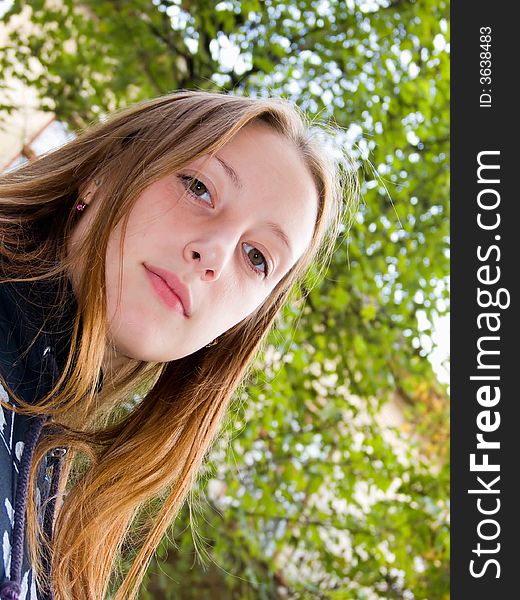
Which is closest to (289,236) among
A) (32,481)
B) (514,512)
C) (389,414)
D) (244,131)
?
(244,131)

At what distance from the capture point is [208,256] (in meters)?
→ 1.23

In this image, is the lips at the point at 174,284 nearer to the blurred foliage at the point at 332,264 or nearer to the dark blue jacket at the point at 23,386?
the dark blue jacket at the point at 23,386

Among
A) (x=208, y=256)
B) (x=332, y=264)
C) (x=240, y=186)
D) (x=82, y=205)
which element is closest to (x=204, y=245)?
(x=208, y=256)

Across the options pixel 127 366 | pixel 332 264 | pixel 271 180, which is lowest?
pixel 127 366

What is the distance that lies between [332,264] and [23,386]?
1.87m

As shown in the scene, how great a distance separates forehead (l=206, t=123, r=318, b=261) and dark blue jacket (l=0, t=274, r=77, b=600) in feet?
0.99

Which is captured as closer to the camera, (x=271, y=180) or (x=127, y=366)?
(x=271, y=180)

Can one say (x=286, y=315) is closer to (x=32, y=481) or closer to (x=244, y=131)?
(x=244, y=131)

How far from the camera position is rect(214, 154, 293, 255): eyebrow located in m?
1.29

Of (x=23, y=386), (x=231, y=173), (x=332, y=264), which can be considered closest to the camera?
(x=23, y=386)

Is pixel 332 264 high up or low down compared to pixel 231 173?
up

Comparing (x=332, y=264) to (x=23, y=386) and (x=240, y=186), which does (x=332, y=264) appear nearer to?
(x=240, y=186)

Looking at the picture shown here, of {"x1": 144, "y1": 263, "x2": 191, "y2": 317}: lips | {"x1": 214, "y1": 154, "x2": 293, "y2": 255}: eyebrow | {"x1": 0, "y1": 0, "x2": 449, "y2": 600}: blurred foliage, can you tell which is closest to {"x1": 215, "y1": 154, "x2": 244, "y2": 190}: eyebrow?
{"x1": 214, "y1": 154, "x2": 293, "y2": 255}: eyebrow

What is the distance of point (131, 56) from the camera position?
10.1 feet
